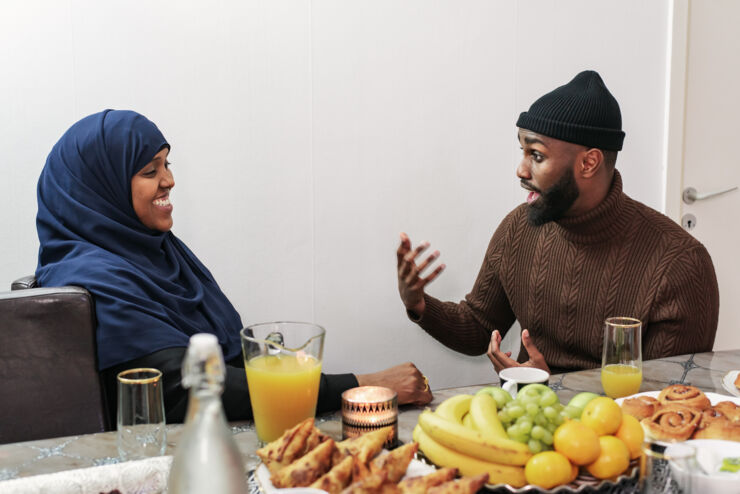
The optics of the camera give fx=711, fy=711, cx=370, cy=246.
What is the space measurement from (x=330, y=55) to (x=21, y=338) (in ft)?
4.67

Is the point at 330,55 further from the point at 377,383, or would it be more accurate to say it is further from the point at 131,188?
the point at 377,383

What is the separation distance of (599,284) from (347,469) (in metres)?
1.21

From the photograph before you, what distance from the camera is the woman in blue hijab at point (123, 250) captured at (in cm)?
142

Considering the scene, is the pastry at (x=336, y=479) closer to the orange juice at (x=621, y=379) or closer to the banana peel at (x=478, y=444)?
the banana peel at (x=478, y=444)

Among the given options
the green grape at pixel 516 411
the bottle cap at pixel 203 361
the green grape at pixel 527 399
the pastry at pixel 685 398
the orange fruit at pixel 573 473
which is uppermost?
the bottle cap at pixel 203 361

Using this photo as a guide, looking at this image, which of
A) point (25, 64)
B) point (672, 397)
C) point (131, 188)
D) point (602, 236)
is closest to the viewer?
point (672, 397)

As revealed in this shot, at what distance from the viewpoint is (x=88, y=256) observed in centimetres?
157

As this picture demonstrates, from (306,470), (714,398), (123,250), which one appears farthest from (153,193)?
(714,398)

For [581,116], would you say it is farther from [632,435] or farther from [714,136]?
[714,136]

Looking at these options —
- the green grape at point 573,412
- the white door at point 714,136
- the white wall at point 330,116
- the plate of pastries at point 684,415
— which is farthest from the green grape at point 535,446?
the white door at point 714,136

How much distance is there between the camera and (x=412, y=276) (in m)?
1.92

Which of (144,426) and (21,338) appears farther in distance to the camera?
(21,338)

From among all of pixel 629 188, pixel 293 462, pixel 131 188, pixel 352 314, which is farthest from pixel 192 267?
pixel 629 188

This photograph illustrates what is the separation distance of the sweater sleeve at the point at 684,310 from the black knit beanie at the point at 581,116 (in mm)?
371
